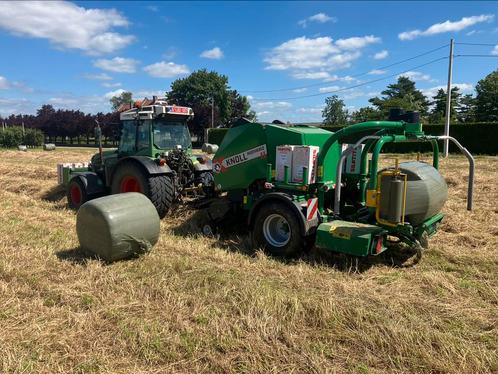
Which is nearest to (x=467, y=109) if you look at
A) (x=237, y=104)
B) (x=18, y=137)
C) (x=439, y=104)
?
(x=439, y=104)

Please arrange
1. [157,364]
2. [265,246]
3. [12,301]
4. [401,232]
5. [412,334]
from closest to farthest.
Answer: [157,364]
[412,334]
[12,301]
[401,232]
[265,246]

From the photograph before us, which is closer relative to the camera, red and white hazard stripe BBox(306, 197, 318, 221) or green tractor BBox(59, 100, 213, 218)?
red and white hazard stripe BBox(306, 197, 318, 221)

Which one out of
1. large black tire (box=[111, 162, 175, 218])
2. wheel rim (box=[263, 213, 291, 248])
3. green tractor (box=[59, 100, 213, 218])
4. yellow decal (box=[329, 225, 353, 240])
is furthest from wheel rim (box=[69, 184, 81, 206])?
yellow decal (box=[329, 225, 353, 240])

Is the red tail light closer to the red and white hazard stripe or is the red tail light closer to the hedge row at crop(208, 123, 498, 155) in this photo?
the red and white hazard stripe

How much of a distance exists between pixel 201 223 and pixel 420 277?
155 inches

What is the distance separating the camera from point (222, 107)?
6488 cm

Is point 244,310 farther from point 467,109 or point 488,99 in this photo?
point 467,109

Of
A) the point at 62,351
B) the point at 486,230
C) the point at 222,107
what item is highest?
the point at 222,107

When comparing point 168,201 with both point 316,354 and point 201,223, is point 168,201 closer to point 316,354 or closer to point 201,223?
point 201,223

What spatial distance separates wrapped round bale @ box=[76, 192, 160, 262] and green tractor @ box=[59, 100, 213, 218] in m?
1.90

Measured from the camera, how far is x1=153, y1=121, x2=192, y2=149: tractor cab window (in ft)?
28.0

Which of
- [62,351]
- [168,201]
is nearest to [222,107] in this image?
[168,201]

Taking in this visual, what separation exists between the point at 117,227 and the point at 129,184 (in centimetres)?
314

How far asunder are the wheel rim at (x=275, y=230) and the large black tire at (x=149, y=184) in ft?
8.44
